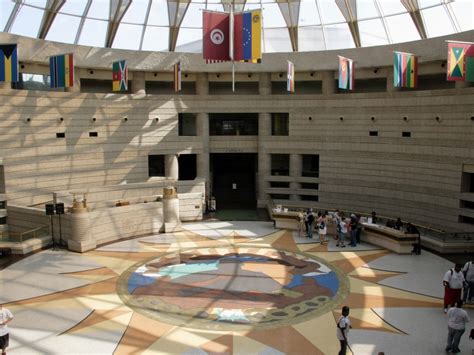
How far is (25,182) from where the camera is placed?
90.3 ft

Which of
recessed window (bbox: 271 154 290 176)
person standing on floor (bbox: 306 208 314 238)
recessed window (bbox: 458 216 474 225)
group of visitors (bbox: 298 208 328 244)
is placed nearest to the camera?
group of visitors (bbox: 298 208 328 244)

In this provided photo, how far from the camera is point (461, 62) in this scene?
21.1 m

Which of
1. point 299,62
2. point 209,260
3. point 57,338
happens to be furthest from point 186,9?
point 57,338

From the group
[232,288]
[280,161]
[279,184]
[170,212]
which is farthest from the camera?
[280,161]

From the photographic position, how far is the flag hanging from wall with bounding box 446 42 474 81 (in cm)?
2095

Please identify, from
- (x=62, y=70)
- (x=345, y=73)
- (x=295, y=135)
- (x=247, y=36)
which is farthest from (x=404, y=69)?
(x=62, y=70)

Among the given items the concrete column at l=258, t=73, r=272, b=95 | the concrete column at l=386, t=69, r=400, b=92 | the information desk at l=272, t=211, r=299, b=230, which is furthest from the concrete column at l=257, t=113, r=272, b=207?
the concrete column at l=386, t=69, r=400, b=92

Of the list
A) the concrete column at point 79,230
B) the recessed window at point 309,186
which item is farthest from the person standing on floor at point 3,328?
the recessed window at point 309,186

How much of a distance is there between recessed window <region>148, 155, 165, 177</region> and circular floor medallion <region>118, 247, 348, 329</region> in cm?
1807

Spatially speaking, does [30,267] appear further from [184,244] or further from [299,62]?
[299,62]

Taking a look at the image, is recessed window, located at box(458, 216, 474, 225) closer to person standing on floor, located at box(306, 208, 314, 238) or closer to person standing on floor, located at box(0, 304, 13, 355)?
person standing on floor, located at box(306, 208, 314, 238)

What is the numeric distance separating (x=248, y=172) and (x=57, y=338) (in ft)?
102

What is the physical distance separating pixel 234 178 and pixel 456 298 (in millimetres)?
28330

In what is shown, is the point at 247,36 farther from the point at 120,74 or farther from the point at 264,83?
the point at 264,83
